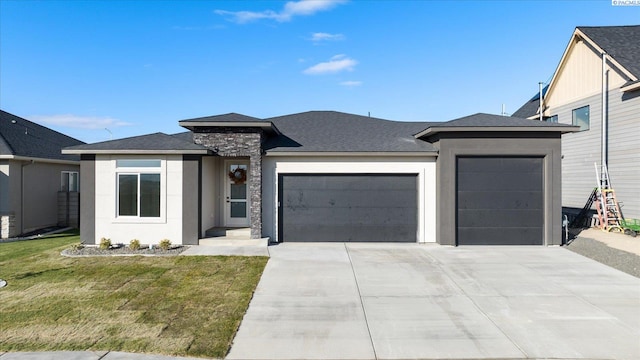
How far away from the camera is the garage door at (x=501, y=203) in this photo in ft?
34.6

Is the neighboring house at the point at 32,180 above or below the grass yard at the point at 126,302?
above

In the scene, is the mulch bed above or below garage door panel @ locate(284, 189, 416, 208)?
below

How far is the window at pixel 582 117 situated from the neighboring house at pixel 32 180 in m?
22.3

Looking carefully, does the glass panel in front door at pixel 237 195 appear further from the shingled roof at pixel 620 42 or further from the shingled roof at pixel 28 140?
the shingled roof at pixel 620 42

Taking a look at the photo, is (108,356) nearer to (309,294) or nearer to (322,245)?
(309,294)

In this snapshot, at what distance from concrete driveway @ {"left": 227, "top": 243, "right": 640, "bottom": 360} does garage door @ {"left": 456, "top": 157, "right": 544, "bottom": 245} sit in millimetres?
1501

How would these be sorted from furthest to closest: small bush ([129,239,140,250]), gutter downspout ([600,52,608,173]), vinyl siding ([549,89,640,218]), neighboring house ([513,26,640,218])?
gutter downspout ([600,52,608,173])
neighboring house ([513,26,640,218])
vinyl siding ([549,89,640,218])
small bush ([129,239,140,250])

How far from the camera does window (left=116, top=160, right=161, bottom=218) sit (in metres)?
10.2

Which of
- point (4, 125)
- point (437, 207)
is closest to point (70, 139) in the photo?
point (4, 125)

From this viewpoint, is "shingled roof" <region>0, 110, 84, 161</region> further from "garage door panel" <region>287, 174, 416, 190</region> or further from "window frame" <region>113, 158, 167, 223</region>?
"garage door panel" <region>287, 174, 416, 190</region>

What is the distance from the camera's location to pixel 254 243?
10297 millimetres

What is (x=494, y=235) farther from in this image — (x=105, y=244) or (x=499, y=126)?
(x=105, y=244)

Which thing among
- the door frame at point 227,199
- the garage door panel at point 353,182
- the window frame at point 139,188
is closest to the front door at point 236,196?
the door frame at point 227,199

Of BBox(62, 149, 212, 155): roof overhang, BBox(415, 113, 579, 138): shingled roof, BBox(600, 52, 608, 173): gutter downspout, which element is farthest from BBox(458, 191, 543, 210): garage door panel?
BBox(62, 149, 212, 155): roof overhang
